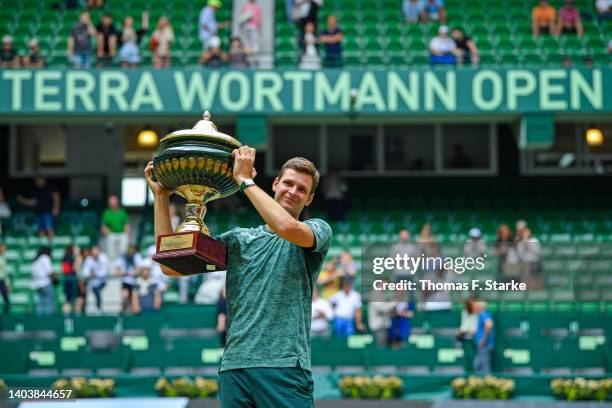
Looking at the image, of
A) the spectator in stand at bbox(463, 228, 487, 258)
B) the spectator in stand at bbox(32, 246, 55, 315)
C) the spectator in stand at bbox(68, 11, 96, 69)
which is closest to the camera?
the spectator in stand at bbox(463, 228, 487, 258)

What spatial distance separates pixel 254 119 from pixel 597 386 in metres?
8.62

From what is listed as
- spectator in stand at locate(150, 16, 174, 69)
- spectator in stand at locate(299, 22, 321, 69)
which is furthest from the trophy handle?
spectator in stand at locate(150, 16, 174, 69)

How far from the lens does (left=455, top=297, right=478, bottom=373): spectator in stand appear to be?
16.2 metres

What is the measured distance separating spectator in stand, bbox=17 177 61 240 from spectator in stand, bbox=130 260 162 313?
4.27 m

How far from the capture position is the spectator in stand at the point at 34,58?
835 inches

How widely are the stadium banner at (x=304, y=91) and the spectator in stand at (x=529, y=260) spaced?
385 centimetres

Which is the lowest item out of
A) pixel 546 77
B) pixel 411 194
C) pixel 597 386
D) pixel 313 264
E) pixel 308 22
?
pixel 597 386

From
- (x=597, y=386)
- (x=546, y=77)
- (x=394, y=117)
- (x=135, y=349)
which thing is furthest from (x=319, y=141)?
(x=597, y=386)

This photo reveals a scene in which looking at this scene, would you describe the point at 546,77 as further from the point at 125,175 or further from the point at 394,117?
the point at 125,175

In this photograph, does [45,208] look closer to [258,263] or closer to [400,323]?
[400,323]

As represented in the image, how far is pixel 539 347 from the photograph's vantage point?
16.4 m

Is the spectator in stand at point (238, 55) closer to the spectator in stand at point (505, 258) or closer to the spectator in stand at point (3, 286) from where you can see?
the spectator in stand at point (3, 286)

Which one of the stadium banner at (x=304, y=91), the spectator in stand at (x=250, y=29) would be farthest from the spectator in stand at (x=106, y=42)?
the spectator in stand at (x=250, y=29)

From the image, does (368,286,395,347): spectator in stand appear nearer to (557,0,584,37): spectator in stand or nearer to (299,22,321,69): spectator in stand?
(299,22,321,69): spectator in stand
